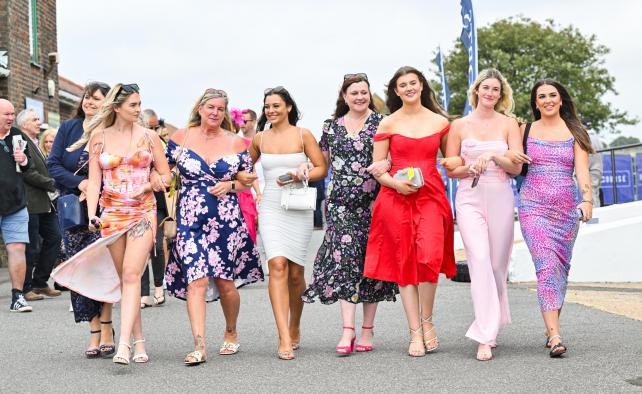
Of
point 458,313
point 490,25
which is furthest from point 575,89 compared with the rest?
point 458,313

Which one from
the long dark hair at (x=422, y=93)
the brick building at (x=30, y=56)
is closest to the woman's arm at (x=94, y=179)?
the long dark hair at (x=422, y=93)

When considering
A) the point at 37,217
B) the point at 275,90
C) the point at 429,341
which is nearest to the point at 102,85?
the point at 275,90

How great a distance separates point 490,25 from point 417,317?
6302cm

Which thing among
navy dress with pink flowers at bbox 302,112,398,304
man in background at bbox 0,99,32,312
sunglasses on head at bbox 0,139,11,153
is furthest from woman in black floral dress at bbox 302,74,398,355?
sunglasses on head at bbox 0,139,11,153

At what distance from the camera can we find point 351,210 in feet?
25.6

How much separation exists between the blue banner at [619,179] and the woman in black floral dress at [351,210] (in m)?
11.4

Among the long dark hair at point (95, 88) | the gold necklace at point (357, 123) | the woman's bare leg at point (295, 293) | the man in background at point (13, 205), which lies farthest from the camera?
the man in background at point (13, 205)

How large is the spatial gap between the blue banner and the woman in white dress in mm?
11511

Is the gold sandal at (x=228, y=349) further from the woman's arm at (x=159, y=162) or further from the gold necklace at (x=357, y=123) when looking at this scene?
the gold necklace at (x=357, y=123)

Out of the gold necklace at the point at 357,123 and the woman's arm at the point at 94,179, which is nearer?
the woman's arm at the point at 94,179

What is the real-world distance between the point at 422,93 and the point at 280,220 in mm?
1362

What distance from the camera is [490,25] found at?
68688 mm

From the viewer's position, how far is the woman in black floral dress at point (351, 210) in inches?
305

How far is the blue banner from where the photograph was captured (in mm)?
18688
